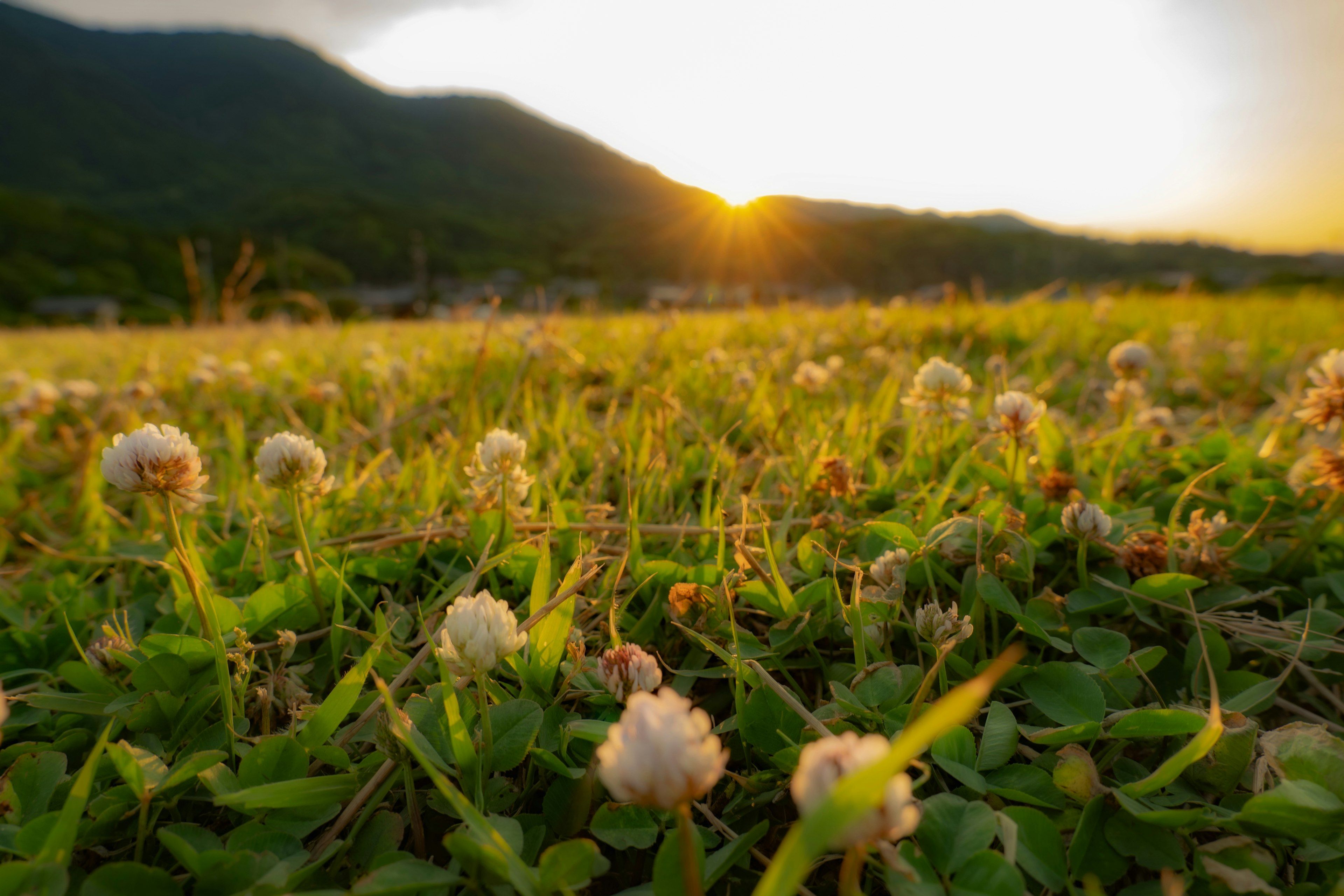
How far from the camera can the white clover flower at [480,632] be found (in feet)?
2.68

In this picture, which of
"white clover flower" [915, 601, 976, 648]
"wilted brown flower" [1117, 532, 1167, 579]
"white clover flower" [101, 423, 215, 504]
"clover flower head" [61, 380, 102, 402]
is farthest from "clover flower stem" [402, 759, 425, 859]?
"clover flower head" [61, 380, 102, 402]

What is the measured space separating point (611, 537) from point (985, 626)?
771 mm

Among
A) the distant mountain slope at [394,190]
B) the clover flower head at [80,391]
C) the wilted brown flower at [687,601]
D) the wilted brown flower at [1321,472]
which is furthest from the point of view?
the distant mountain slope at [394,190]

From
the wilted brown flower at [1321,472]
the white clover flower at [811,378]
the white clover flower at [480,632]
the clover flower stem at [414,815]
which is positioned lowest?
the clover flower stem at [414,815]

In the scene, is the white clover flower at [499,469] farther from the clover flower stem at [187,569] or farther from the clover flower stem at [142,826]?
the clover flower stem at [142,826]

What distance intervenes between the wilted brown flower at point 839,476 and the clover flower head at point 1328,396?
89 cm

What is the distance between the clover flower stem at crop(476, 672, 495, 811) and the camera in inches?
33.8

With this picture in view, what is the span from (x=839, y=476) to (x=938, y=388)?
1.39ft

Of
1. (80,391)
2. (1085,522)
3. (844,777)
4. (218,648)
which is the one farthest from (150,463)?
(80,391)

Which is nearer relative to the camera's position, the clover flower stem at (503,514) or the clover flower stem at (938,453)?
the clover flower stem at (503,514)

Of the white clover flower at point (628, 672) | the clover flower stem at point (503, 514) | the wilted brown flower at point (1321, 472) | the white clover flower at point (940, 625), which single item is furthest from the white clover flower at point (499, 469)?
the wilted brown flower at point (1321, 472)

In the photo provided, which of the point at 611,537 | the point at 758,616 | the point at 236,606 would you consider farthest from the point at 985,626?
the point at 236,606

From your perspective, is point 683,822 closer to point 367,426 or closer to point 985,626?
point 985,626

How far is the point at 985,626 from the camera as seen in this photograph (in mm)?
1176
